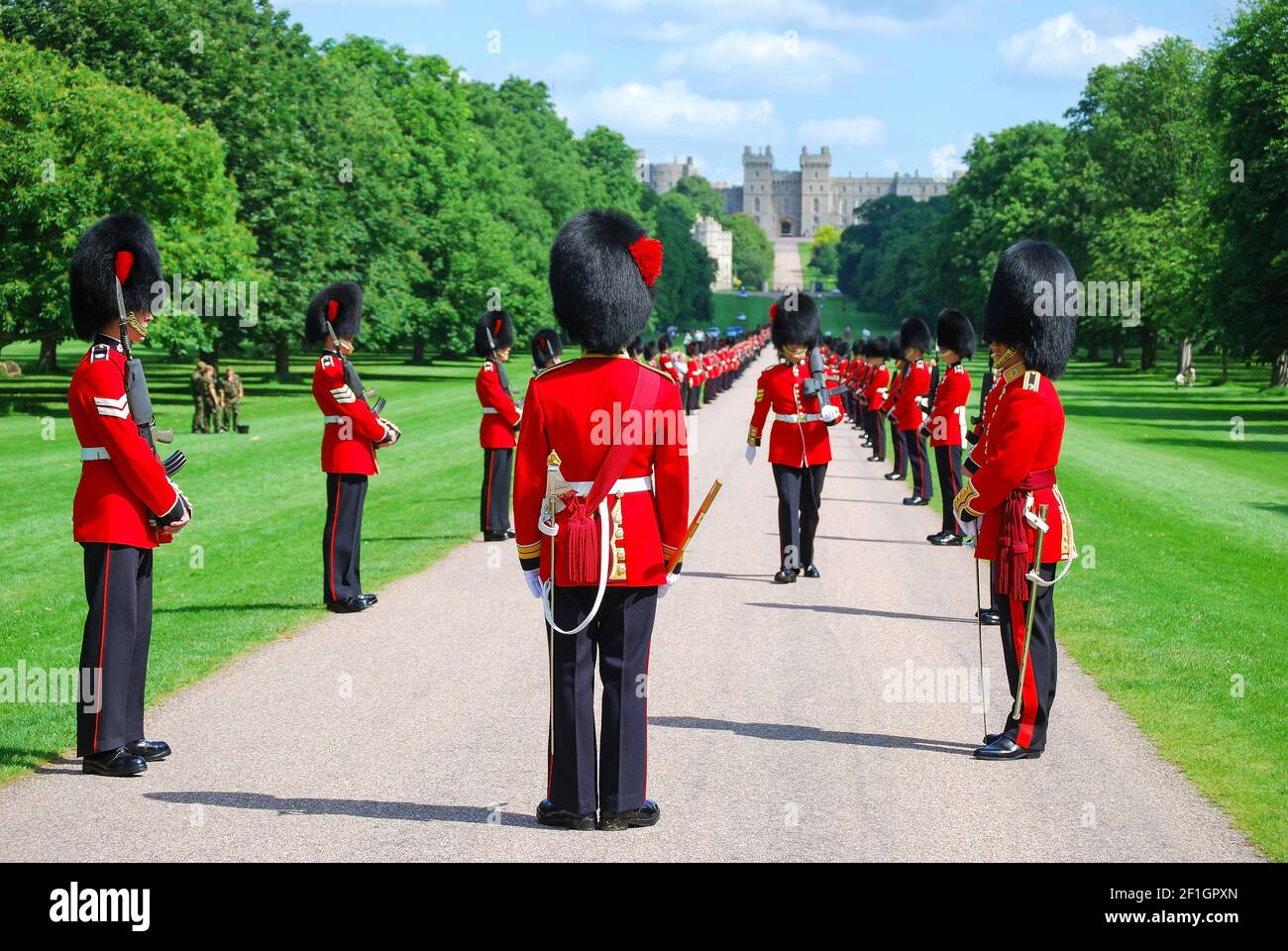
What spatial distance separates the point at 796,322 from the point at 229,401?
19121mm

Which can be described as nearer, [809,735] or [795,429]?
[809,735]

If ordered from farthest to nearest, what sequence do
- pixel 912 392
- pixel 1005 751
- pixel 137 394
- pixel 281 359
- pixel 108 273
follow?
pixel 281 359, pixel 912 392, pixel 108 273, pixel 1005 751, pixel 137 394

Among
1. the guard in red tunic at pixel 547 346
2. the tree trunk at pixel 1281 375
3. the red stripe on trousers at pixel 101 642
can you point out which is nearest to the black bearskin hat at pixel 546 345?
the guard in red tunic at pixel 547 346

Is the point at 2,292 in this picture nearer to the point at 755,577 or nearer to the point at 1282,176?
the point at 755,577

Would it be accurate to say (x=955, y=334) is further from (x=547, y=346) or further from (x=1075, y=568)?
(x=547, y=346)

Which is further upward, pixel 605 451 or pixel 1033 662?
pixel 605 451

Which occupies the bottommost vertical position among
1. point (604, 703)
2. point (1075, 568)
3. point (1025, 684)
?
point (1075, 568)

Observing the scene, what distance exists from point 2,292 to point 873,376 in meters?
17.5

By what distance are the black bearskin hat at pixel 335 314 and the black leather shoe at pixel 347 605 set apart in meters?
1.97

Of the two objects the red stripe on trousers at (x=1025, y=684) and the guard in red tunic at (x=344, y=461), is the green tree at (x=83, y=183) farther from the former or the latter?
the red stripe on trousers at (x=1025, y=684)

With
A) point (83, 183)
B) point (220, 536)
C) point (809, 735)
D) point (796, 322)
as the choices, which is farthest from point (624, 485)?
point (83, 183)

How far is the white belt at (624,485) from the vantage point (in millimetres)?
6402

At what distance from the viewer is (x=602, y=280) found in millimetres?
6551

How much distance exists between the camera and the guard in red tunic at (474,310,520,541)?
15.1 metres
